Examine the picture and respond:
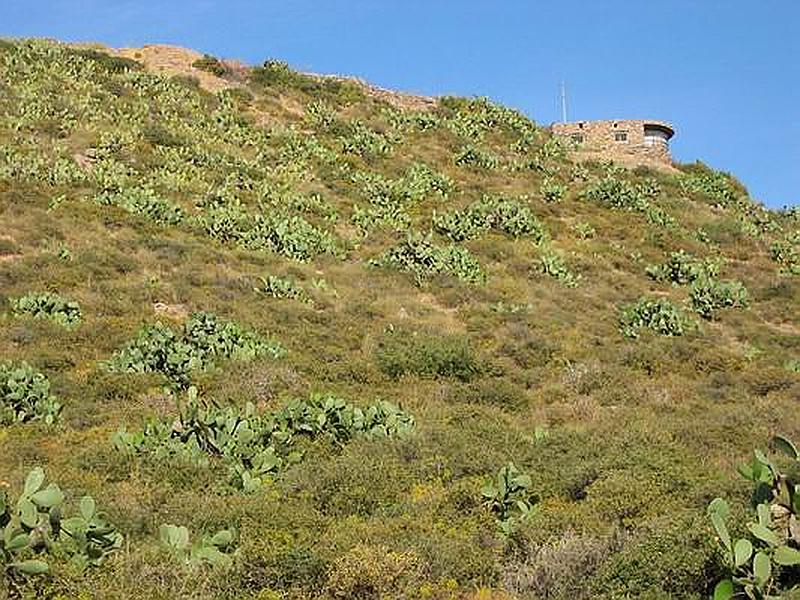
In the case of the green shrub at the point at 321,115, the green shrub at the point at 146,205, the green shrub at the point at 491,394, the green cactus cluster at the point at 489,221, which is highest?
the green shrub at the point at 321,115

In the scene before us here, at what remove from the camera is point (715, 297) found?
83.1 ft

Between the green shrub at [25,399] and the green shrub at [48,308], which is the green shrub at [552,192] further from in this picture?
the green shrub at [25,399]

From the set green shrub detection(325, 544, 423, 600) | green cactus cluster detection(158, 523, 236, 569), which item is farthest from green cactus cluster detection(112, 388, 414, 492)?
green shrub detection(325, 544, 423, 600)

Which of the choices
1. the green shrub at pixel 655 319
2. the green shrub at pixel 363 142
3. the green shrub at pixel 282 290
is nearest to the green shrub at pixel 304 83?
the green shrub at pixel 363 142

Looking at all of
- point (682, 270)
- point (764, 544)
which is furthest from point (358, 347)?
point (682, 270)

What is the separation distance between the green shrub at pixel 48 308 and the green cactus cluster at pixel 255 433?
5996mm

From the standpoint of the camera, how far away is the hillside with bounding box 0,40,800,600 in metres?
8.03

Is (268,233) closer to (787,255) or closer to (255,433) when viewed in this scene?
(255,433)

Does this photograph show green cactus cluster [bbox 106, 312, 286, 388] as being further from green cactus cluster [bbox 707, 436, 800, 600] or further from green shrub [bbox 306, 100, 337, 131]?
green shrub [bbox 306, 100, 337, 131]

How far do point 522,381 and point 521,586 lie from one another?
33.3ft

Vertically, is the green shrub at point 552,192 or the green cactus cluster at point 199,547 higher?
the green shrub at point 552,192

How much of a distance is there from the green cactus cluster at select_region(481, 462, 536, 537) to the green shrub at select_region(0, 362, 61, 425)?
716cm

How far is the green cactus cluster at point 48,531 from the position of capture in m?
7.30

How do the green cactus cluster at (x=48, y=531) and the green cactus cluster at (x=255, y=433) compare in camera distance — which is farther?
the green cactus cluster at (x=255, y=433)
